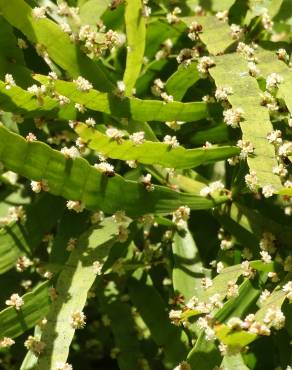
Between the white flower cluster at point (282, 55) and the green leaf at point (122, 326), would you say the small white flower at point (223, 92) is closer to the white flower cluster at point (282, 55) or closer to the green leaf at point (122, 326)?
the white flower cluster at point (282, 55)

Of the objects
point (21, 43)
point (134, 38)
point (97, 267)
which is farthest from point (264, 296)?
point (21, 43)

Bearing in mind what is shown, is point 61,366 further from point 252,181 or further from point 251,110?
point 251,110

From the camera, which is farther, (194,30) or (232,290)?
(194,30)

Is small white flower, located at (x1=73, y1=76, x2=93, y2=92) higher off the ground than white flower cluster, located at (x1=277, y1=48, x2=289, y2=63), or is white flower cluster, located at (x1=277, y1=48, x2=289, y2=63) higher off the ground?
white flower cluster, located at (x1=277, y1=48, x2=289, y2=63)

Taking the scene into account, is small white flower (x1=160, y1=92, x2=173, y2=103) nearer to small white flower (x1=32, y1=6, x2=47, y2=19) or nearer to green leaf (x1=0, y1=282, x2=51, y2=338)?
small white flower (x1=32, y1=6, x2=47, y2=19)

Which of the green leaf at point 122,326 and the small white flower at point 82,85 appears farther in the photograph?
the green leaf at point 122,326

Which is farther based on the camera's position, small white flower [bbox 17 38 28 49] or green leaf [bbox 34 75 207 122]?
small white flower [bbox 17 38 28 49]

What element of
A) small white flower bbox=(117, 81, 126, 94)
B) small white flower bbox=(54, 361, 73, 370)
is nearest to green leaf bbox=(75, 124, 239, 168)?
small white flower bbox=(117, 81, 126, 94)

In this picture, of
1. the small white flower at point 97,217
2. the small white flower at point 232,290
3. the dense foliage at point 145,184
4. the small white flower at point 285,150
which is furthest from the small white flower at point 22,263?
the small white flower at point 285,150
